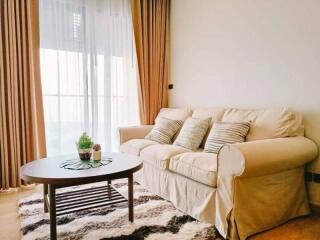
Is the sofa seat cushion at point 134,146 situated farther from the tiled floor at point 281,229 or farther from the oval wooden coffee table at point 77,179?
the tiled floor at point 281,229

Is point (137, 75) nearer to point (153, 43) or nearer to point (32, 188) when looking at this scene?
point (153, 43)

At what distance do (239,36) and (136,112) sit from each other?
5.84ft

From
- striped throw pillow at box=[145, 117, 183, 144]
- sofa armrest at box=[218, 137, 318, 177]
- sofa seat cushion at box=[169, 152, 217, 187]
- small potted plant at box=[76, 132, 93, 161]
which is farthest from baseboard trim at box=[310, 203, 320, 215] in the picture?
small potted plant at box=[76, 132, 93, 161]

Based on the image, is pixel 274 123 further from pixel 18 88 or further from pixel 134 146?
pixel 18 88

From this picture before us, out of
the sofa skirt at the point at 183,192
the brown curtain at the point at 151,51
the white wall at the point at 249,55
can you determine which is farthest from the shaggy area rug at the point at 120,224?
the brown curtain at the point at 151,51

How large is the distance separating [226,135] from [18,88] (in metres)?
2.31

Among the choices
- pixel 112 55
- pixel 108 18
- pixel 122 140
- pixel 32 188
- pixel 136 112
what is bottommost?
pixel 32 188

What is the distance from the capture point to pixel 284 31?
2420 mm

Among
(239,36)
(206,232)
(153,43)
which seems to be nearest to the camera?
(206,232)

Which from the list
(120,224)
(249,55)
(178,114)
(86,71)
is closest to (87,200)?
(120,224)

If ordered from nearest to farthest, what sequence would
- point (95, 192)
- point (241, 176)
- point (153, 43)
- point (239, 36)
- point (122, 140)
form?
point (241, 176)
point (95, 192)
point (239, 36)
point (122, 140)
point (153, 43)

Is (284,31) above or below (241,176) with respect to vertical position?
above

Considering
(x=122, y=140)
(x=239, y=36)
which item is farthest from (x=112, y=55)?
(x=239, y=36)

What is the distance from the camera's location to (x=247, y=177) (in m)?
1.78
